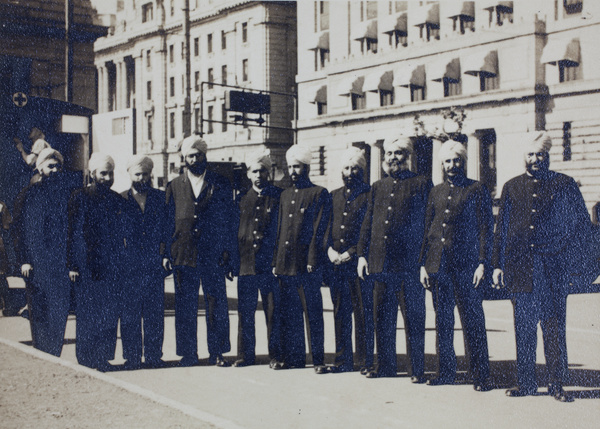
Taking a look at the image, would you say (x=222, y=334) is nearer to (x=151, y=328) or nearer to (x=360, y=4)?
(x=151, y=328)

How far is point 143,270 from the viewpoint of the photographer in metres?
8.67

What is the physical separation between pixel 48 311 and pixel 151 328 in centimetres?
122

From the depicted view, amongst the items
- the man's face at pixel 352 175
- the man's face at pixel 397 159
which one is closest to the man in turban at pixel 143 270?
the man's face at pixel 352 175

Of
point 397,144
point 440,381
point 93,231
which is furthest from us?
point 93,231

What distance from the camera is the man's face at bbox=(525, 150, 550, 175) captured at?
6883 millimetres

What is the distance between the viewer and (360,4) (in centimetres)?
4916

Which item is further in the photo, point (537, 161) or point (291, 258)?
point (291, 258)

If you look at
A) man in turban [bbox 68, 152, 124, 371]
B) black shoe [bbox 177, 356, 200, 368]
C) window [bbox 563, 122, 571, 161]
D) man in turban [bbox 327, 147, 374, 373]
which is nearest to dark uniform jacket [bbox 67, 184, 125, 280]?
man in turban [bbox 68, 152, 124, 371]

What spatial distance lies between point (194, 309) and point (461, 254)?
2849 mm

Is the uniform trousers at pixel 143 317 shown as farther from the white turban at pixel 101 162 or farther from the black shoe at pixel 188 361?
the white turban at pixel 101 162

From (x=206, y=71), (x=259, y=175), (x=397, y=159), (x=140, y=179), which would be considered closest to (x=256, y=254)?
(x=259, y=175)

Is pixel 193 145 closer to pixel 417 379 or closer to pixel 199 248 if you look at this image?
pixel 199 248

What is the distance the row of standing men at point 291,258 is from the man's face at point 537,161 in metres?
0.02

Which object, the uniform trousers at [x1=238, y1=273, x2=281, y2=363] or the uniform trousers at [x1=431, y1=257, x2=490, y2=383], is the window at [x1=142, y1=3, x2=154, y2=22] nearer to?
the uniform trousers at [x1=238, y1=273, x2=281, y2=363]
